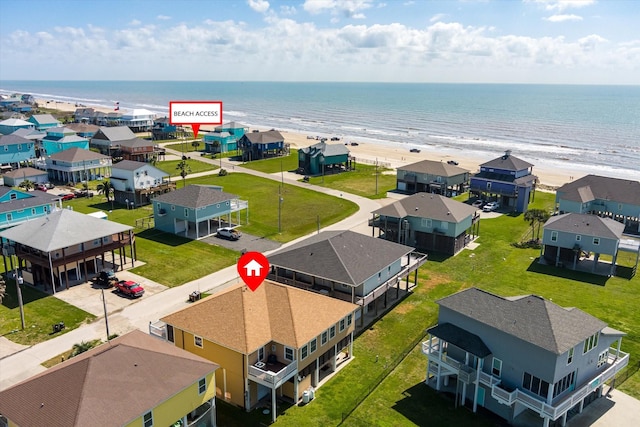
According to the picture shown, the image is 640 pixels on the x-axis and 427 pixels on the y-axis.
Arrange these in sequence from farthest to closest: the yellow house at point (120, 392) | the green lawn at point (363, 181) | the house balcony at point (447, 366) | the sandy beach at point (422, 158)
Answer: the sandy beach at point (422, 158)
the green lawn at point (363, 181)
the house balcony at point (447, 366)
the yellow house at point (120, 392)

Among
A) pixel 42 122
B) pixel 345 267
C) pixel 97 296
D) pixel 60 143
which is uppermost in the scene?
pixel 42 122

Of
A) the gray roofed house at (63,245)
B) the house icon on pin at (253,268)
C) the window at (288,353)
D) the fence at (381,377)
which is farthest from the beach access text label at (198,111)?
the window at (288,353)

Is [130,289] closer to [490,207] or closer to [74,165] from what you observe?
[74,165]

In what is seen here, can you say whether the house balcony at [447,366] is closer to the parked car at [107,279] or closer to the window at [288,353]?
the window at [288,353]

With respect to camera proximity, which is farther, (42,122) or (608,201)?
(42,122)

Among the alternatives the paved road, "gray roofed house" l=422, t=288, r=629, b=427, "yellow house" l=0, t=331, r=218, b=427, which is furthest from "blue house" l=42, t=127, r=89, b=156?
"gray roofed house" l=422, t=288, r=629, b=427

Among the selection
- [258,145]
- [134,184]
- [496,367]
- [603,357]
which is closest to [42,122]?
[258,145]
